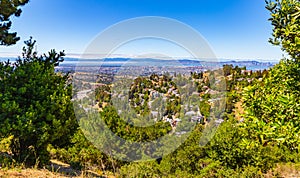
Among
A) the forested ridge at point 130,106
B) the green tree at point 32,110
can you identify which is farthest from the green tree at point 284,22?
the green tree at point 32,110

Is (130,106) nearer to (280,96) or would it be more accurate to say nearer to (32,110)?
(32,110)

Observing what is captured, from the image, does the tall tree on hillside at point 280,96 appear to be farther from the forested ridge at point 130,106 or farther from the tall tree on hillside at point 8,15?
the tall tree on hillside at point 8,15

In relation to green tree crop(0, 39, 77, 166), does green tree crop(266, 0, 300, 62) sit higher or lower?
higher

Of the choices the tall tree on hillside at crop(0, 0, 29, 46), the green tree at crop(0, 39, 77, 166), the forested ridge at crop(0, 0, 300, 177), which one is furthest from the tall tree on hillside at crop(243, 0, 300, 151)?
the tall tree on hillside at crop(0, 0, 29, 46)

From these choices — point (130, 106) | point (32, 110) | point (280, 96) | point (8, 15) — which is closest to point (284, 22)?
point (280, 96)

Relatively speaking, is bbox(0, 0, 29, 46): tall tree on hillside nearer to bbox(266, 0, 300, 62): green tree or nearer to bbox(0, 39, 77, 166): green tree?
bbox(0, 39, 77, 166): green tree

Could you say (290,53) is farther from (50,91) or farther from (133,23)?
(133,23)
